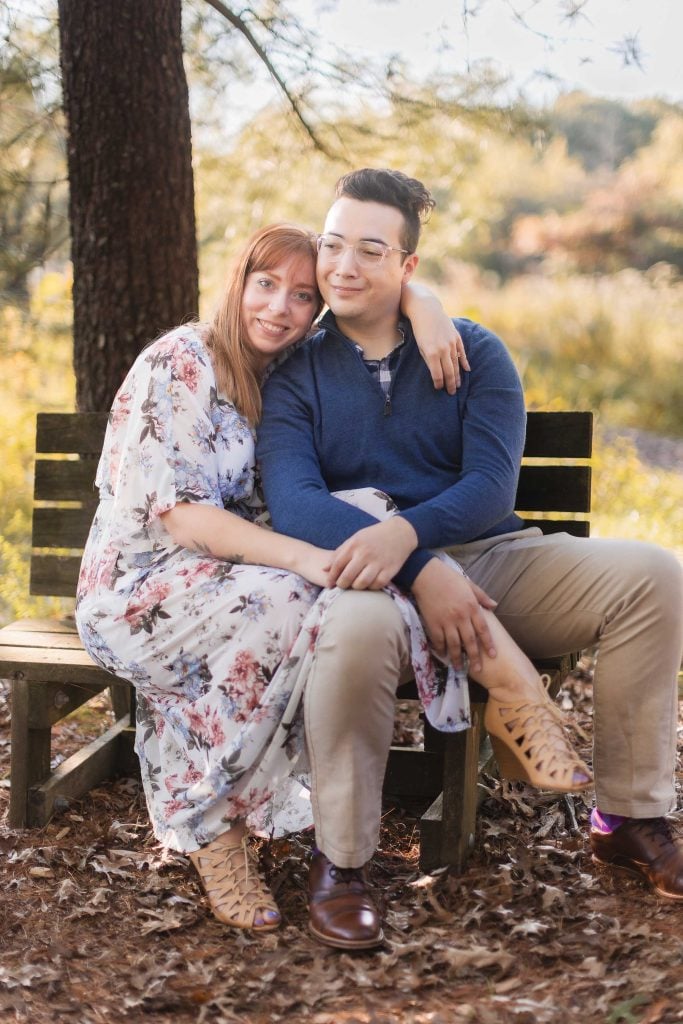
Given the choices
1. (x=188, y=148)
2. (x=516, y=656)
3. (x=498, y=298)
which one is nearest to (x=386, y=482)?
(x=516, y=656)

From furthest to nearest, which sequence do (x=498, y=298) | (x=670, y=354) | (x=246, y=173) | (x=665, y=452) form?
(x=498, y=298) → (x=670, y=354) → (x=665, y=452) → (x=246, y=173)

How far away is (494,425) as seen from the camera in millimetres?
2873

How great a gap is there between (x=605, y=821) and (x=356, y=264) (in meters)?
1.57

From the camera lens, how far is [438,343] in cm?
288

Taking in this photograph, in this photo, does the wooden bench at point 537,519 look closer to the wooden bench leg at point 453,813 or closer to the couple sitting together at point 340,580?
the wooden bench leg at point 453,813

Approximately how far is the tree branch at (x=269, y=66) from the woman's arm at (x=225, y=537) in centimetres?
238

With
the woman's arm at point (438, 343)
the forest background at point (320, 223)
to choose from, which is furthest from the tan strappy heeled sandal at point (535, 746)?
the forest background at point (320, 223)

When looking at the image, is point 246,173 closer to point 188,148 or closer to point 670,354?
point 188,148

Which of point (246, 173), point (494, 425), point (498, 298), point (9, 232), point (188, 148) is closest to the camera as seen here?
point (494, 425)

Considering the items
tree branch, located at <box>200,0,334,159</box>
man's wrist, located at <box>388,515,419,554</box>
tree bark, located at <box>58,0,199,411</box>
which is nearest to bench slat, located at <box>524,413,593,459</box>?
man's wrist, located at <box>388,515,419,554</box>

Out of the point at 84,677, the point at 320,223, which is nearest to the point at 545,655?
the point at 84,677

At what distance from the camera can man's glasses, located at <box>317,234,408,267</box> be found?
2.90 m

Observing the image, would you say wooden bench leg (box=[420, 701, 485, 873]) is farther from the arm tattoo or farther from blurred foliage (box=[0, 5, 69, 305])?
blurred foliage (box=[0, 5, 69, 305])

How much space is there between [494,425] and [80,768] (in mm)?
1615
